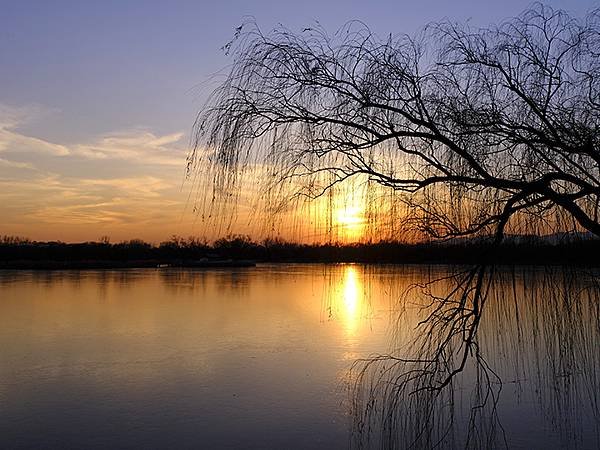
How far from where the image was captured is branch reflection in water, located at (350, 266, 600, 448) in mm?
3293

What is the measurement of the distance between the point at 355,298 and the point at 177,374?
38.5 ft

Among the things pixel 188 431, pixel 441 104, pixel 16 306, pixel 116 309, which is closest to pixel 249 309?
pixel 116 309

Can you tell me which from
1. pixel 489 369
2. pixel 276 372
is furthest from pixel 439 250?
pixel 276 372

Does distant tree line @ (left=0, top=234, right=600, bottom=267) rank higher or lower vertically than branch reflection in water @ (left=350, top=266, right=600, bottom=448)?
higher

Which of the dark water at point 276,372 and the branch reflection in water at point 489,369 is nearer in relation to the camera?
the branch reflection in water at point 489,369

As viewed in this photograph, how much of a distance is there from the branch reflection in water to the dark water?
0.03 metres

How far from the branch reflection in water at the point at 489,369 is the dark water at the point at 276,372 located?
0.03 metres

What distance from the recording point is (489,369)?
3566 mm

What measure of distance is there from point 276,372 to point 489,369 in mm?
6135

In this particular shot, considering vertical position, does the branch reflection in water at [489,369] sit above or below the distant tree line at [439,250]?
below

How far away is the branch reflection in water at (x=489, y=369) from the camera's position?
3293 mm

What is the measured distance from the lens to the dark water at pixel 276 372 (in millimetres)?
3955

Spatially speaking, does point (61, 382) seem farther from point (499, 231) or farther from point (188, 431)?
point (499, 231)

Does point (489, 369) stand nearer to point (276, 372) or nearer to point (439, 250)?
point (439, 250)
